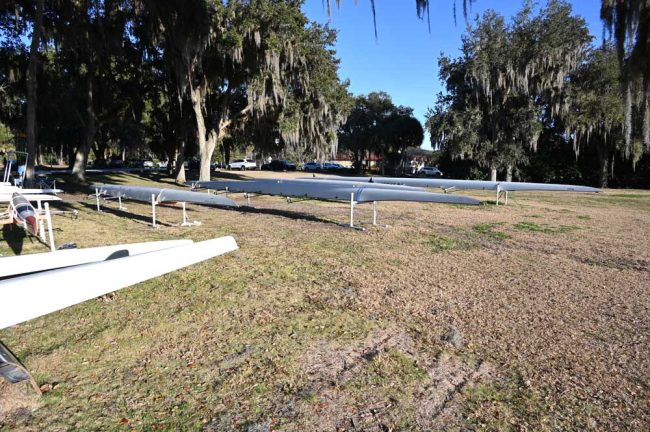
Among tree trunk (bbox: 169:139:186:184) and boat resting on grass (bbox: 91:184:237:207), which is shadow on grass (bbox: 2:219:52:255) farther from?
tree trunk (bbox: 169:139:186:184)

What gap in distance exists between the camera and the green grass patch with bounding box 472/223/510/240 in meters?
8.80

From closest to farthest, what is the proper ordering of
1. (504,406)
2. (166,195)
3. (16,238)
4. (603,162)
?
(504,406) → (16,238) → (166,195) → (603,162)

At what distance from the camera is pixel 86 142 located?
21078 millimetres

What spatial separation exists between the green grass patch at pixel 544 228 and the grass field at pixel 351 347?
8.92 feet

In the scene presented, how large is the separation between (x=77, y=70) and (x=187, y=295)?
20.9 meters

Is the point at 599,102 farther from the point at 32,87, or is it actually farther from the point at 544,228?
the point at 32,87

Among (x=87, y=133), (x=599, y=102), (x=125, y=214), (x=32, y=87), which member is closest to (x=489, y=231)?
(x=125, y=214)

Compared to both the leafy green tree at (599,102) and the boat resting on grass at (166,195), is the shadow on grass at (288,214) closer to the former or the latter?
the boat resting on grass at (166,195)

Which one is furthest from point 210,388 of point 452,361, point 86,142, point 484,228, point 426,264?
point 86,142

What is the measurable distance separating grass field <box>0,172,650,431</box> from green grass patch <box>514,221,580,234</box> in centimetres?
272

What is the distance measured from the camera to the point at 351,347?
3.49 m

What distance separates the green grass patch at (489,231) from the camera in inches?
347

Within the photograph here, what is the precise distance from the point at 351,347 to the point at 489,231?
7129 mm

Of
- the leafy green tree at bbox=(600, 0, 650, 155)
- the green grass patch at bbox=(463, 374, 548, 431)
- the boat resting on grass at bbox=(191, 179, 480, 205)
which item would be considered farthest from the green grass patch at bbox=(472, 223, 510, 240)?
the green grass patch at bbox=(463, 374, 548, 431)
